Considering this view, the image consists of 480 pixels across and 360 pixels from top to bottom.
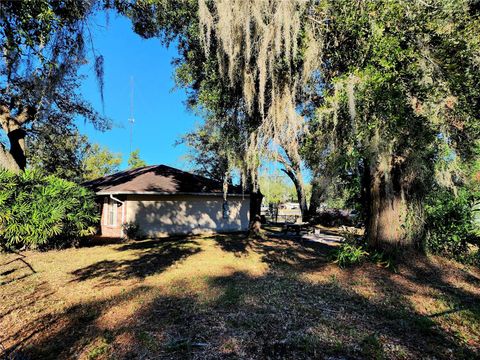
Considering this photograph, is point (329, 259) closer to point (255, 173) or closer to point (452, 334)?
point (255, 173)

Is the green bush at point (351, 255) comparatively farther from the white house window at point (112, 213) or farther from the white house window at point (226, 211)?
the white house window at point (112, 213)

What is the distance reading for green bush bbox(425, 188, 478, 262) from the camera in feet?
23.1

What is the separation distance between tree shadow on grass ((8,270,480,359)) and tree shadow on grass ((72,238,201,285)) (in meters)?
1.74

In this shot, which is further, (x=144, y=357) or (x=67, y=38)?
(x=67, y=38)

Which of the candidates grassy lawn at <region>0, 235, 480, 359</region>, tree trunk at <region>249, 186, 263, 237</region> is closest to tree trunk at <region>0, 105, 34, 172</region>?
grassy lawn at <region>0, 235, 480, 359</region>

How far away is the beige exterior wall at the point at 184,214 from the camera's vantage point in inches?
557

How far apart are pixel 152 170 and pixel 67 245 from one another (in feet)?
22.0

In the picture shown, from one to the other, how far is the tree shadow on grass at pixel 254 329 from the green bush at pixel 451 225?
2.78m

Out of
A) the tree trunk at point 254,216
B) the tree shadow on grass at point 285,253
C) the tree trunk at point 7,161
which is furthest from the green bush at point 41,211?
the tree trunk at point 254,216

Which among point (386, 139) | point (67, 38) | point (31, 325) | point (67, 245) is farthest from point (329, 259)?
point (67, 245)

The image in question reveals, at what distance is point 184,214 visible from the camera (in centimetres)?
1537

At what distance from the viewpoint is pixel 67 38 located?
470cm

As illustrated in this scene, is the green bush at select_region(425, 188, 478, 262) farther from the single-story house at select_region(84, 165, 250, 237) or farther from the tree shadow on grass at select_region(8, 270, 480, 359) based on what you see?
the single-story house at select_region(84, 165, 250, 237)

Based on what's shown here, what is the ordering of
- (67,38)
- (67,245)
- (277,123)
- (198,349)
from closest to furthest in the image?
(198,349) < (67,38) < (277,123) < (67,245)
